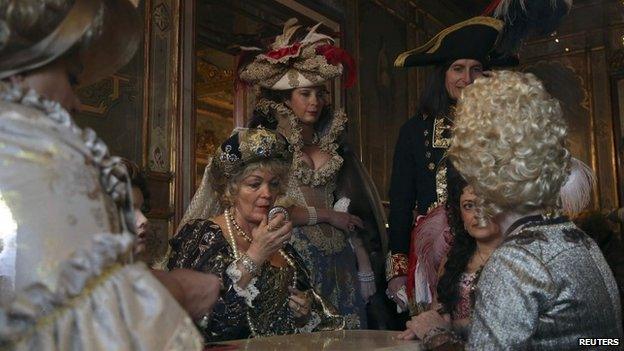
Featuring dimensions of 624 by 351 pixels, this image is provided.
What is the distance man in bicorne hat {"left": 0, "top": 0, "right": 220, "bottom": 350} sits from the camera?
94 centimetres

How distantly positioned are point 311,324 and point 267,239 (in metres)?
0.42

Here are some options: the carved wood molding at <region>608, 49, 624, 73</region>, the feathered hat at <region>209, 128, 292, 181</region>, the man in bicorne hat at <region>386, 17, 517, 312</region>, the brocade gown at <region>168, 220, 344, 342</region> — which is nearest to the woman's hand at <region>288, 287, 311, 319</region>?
the brocade gown at <region>168, 220, 344, 342</region>

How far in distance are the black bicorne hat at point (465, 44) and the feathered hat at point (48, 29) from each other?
264 cm

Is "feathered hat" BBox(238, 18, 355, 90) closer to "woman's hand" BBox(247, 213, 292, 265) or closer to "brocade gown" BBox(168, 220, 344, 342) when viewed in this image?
"brocade gown" BBox(168, 220, 344, 342)

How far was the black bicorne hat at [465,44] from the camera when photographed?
11.9 feet

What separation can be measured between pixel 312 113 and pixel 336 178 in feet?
1.36

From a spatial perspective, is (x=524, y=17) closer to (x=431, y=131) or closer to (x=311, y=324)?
(x=431, y=131)

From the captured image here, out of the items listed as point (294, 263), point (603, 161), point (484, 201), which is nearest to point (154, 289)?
point (484, 201)

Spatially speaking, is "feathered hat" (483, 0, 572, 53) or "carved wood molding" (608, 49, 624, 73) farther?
"carved wood molding" (608, 49, 624, 73)

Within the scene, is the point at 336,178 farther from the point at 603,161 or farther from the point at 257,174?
the point at 603,161

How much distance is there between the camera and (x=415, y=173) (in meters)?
3.73

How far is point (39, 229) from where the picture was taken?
0.94 metres

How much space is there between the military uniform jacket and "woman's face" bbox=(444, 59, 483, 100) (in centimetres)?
17

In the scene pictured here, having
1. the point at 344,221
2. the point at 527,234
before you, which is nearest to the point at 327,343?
the point at 527,234
